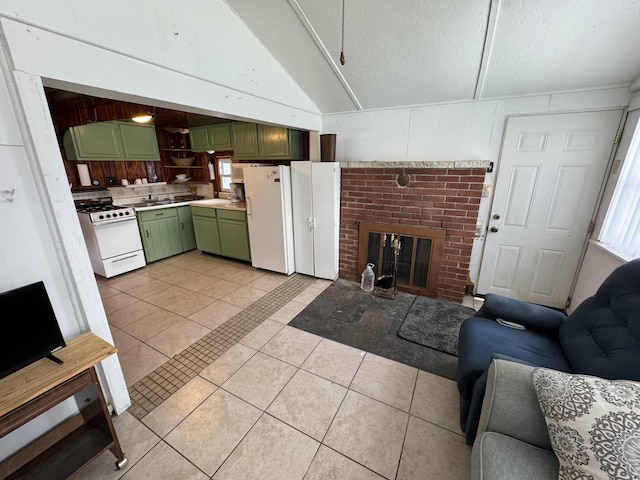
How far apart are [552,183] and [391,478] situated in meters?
2.81

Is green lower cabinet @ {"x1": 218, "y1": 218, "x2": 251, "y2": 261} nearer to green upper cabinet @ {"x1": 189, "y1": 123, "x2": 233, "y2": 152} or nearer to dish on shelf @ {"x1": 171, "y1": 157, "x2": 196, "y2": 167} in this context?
green upper cabinet @ {"x1": 189, "y1": 123, "x2": 233, "y2": 152}

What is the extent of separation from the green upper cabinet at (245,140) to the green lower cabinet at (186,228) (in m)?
1.44

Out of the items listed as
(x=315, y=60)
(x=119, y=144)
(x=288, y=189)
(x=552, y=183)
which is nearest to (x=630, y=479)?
(x=552, y=183)

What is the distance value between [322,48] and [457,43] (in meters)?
1.03

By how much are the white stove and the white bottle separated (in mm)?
3286

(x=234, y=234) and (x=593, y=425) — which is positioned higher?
(x=593, y=425)

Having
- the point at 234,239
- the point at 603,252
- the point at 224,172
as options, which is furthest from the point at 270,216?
the point at 603,252

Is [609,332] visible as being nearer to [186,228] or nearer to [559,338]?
[559,338]

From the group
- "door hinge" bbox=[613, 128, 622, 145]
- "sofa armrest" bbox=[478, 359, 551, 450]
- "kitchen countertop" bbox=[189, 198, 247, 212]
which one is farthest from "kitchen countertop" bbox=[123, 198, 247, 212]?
"door hinge" bbox=[613, 128, 622, 145]

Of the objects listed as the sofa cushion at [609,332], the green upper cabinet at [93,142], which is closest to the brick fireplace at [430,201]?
the sofa cushion at [609,332]

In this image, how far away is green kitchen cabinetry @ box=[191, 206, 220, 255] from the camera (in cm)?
411

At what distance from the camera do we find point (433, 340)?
2.26 meters

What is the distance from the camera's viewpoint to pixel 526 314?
5.61 ft

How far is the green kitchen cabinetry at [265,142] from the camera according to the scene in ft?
10.7
